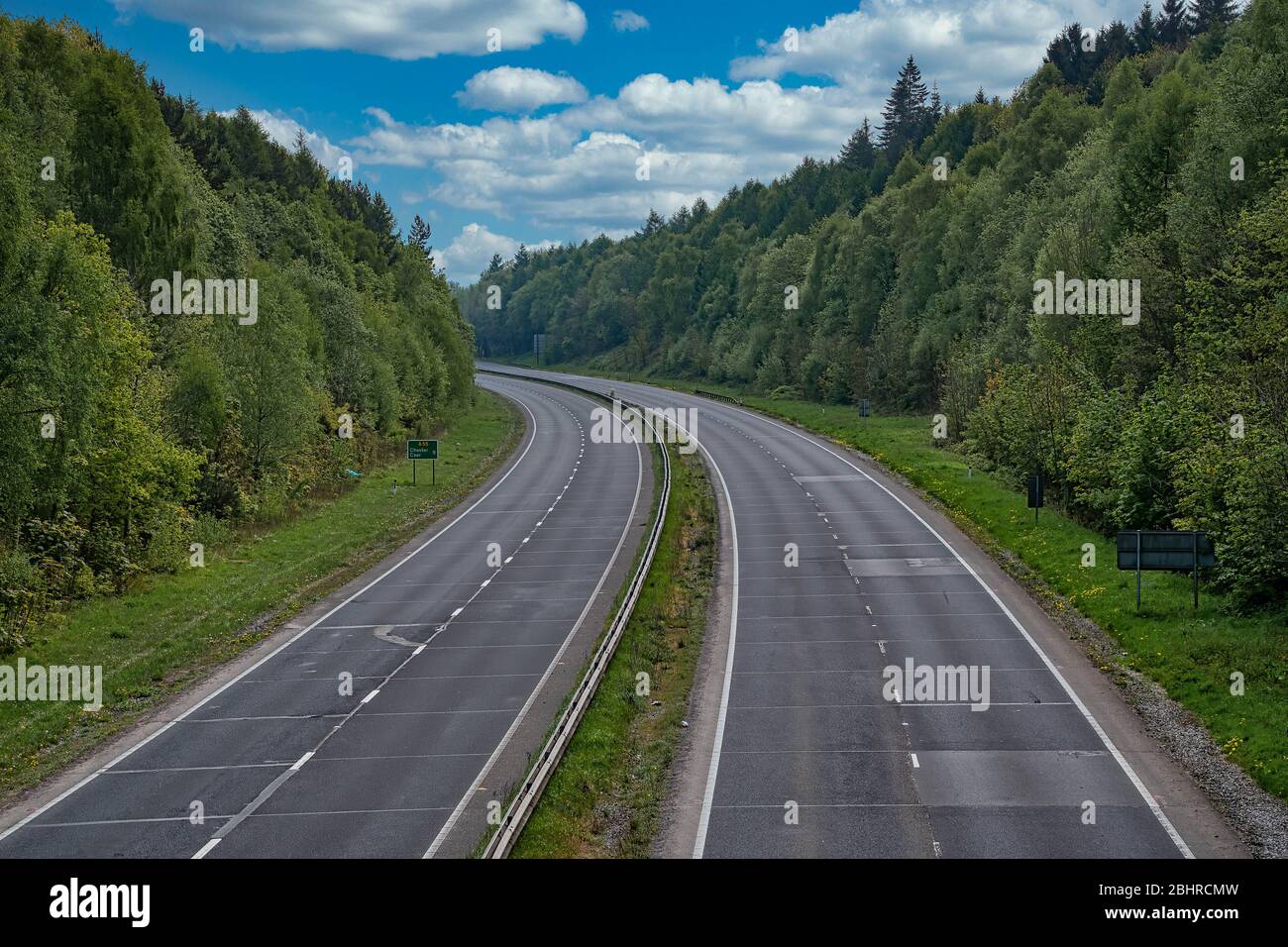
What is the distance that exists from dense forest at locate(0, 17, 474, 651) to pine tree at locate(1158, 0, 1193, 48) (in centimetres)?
10029

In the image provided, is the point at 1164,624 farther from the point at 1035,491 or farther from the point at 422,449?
the point at 422,449

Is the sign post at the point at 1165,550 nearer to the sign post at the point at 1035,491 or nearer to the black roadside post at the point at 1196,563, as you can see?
the black roadside post at the point at 1196,563

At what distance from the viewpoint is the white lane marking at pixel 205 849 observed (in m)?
17.5

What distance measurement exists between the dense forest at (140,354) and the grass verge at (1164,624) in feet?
89.9

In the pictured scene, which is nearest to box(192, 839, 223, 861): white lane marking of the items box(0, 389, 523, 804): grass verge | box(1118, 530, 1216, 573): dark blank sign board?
box(0, 389, 523, 804): grass verge

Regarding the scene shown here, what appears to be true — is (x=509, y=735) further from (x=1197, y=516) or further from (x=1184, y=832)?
(x=1197, y=516)

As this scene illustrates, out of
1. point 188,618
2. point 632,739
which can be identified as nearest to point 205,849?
point 632,739

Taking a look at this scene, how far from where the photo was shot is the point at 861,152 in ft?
A: 605

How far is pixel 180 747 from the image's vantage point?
23516mm

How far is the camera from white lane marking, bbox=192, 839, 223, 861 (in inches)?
690

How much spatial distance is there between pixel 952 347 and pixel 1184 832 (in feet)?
240

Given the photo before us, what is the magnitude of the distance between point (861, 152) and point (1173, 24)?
52.8 m

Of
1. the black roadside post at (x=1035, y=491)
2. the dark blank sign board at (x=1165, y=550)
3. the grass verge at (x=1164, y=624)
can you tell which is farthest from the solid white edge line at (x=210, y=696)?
the black roadside post at (x=1035, y=491)
